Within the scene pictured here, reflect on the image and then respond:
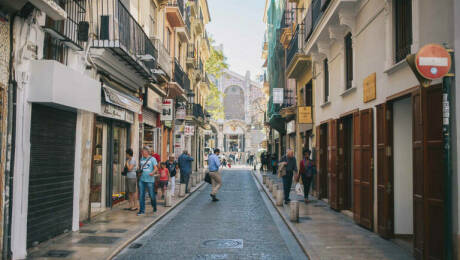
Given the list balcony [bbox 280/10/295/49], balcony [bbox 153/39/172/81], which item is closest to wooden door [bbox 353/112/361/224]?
balcony [bbox 153/39/172/81]

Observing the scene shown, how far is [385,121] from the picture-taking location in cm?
870

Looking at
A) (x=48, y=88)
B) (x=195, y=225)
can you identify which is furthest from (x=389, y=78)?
(x=48, y=88)

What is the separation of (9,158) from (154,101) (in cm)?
1166

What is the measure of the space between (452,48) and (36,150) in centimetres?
685

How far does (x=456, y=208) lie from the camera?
5941 mm

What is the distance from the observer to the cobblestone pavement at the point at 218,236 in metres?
7.61

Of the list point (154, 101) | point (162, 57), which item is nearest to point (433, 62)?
point (154, 101)

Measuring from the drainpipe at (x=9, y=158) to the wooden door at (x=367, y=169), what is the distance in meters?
7.10

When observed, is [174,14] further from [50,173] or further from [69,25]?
[50,173]

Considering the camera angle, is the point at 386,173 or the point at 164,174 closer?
the point at 386,173

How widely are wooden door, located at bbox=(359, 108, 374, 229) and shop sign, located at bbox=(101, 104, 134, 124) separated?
659 cm

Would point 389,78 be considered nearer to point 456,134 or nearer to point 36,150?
point 456,134

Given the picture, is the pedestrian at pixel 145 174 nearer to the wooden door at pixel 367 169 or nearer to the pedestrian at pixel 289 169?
the pedestrian at pixel 289 169

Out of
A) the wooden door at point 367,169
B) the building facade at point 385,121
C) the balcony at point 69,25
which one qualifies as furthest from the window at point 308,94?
the balcony at point 69,25
